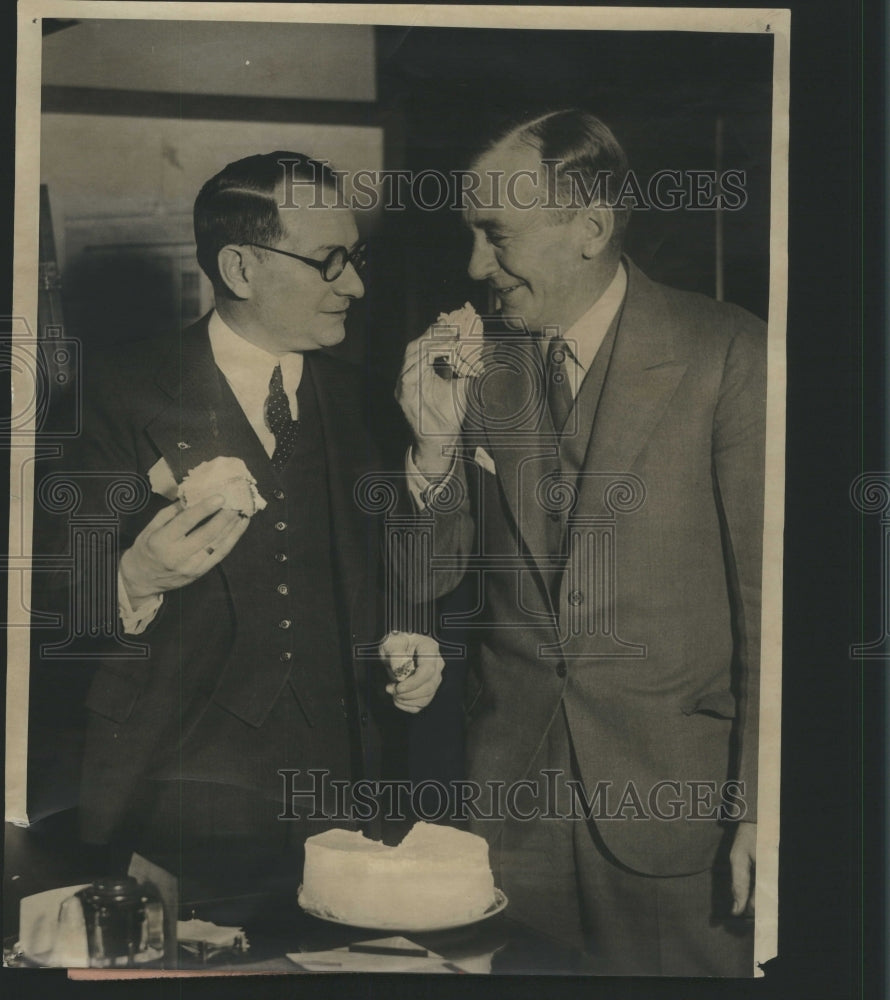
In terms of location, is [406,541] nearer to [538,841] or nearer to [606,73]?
[538,841]

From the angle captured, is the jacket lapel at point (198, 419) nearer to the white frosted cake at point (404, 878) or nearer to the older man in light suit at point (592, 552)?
the older man in light suit at point (592, 552)

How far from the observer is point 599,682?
12.2 feet

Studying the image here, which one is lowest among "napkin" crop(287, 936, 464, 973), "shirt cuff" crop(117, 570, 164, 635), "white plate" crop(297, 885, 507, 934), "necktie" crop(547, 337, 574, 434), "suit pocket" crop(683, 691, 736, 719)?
"napkin" crop(287, 936, 464, 973)

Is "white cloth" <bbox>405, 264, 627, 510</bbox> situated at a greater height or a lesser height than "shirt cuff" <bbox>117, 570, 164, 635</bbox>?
greater

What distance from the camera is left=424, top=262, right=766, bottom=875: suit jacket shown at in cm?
373

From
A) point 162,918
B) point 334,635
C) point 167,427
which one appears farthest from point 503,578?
point 162,918

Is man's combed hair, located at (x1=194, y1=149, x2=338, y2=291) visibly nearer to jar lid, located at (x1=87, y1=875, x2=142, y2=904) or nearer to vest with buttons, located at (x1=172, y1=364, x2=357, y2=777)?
vest with buttons, located at (x1=172, y1=364, x2=357, y2=777)

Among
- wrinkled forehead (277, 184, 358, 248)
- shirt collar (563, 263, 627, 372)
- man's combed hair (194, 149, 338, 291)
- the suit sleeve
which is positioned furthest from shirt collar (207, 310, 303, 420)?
the suit sleeve

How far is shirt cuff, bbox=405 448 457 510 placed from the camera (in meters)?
3.74

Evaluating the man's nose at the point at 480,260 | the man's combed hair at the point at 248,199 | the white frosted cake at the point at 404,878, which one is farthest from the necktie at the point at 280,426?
the white frosted cake at the point at 404,878

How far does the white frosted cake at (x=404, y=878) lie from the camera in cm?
374

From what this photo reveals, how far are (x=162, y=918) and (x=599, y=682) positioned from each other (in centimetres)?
138

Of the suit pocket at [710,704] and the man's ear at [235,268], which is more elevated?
the man's ear at [235,268]

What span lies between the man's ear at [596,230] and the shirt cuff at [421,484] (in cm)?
69
